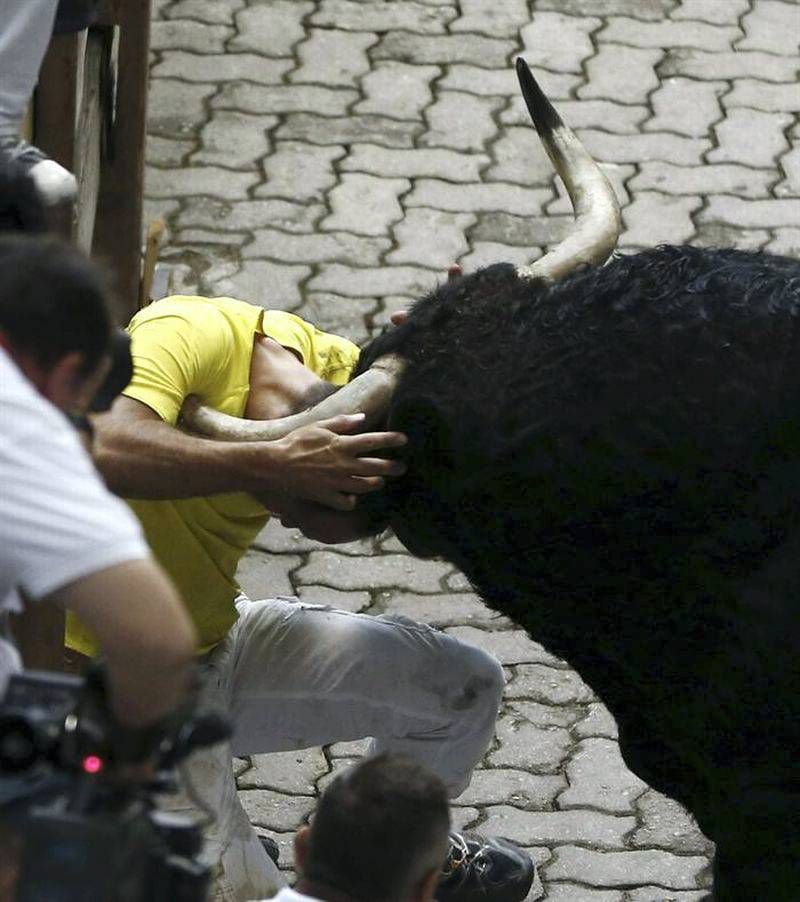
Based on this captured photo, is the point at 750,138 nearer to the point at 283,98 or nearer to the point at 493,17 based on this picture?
the point at 493,17

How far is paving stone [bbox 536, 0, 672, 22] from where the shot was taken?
8.99 m

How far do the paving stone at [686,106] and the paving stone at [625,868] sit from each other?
419cm

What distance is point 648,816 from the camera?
15.6 feet

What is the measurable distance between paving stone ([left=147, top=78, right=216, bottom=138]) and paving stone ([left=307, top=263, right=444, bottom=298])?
1.30 metres

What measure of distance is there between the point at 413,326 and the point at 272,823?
63.6 inches

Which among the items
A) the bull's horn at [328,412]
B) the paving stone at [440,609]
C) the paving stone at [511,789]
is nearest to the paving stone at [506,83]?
the paving stone at [440,609]

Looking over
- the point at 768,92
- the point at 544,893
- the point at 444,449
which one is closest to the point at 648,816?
the point at 544,893

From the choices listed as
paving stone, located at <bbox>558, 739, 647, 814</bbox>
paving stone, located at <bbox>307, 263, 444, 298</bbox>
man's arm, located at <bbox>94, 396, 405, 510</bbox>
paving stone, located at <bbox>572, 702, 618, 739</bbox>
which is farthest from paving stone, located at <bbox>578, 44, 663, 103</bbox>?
man's arm, located at <bbox>94, 396, 405, 510</bbox>

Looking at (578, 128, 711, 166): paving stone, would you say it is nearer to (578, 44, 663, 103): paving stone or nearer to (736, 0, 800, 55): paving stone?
(578, 44, 663, 103): paving stone

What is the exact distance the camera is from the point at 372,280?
7.02 metres

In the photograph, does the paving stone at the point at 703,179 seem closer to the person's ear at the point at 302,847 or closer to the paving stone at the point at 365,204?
the paving stone at the point at 365,204

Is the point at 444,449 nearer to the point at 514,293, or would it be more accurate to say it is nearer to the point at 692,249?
the point at 514,293

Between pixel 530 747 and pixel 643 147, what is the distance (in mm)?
3618

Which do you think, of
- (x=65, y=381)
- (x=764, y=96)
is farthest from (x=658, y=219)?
(x=65, y=381)
